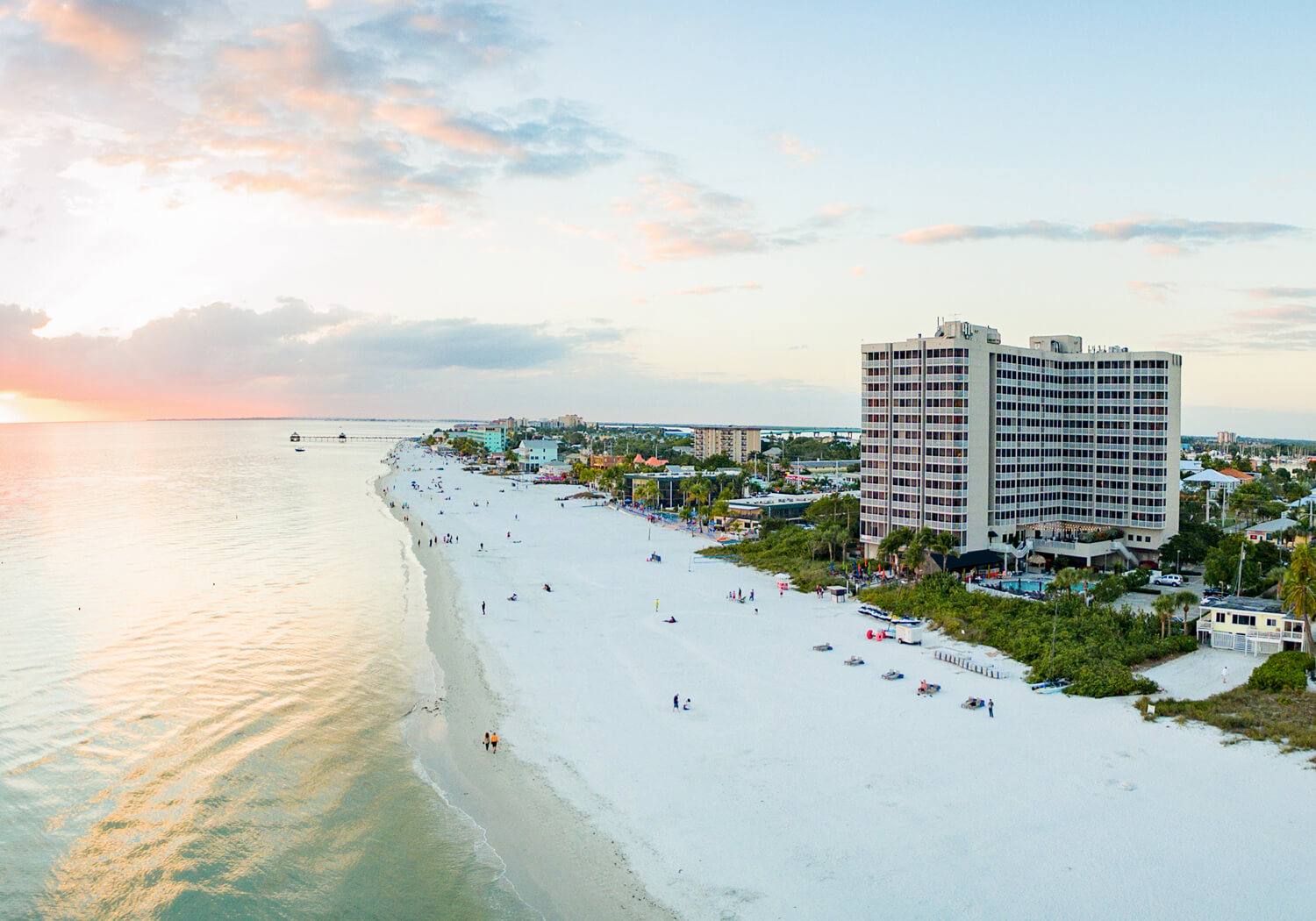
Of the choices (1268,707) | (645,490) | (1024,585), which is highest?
(645,490)

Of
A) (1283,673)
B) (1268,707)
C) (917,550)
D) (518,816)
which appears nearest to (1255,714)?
(1268,707)

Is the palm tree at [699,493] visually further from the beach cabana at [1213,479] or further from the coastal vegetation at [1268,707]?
the beach cabana at [1213,479]

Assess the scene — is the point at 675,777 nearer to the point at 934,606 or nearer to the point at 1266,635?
the point at 934,606

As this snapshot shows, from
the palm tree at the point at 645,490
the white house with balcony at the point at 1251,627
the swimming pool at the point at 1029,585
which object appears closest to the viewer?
the white house with balcony at the point at 1251,627

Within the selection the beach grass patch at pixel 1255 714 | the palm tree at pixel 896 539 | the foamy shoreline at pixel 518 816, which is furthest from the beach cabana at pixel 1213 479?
the foamy shoreline at pixel 518 816

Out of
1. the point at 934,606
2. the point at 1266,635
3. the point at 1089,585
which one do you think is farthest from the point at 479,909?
the point at 1089,585

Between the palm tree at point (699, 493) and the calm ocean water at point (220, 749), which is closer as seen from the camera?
the calm ocean water at point (220, 749)

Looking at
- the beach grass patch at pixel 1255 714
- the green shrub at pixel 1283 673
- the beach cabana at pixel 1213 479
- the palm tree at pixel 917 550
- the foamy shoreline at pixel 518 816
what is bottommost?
the foamy shoreline at pixel 518 816

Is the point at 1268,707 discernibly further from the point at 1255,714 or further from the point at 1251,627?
the point at 1251,627
